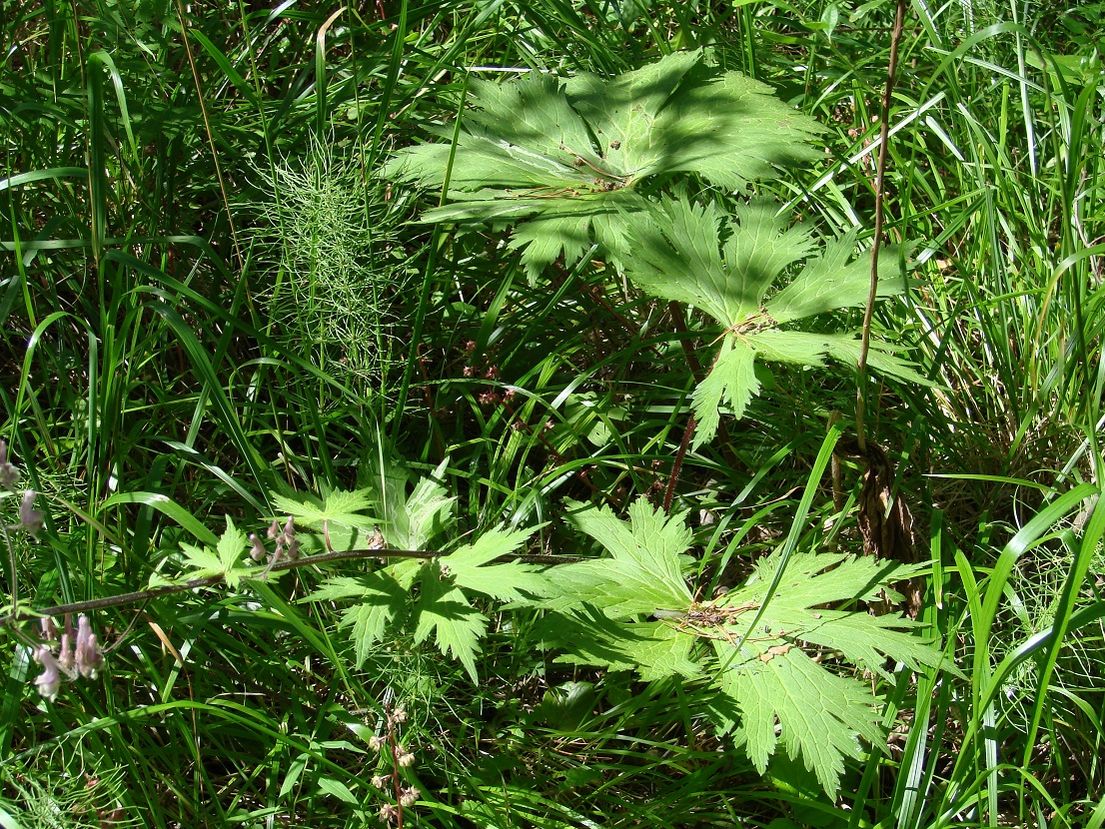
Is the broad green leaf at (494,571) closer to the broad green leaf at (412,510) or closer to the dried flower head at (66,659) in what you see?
the broad green leaf at (412,510)

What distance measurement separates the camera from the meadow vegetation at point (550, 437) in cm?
192

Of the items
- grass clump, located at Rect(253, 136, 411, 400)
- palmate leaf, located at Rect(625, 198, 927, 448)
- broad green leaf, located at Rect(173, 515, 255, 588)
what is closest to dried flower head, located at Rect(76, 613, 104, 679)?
broad green leaf, located at Rect(173, 515, 255, 588)

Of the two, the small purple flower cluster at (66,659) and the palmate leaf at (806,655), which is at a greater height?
the small purple flower cluster at (66,659)

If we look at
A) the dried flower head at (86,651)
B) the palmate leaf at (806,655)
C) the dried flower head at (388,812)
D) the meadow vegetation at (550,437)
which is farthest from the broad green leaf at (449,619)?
the dried flower head at (86,651)

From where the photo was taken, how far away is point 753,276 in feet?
7.22

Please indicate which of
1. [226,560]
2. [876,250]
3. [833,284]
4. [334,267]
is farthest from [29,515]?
[833,284]

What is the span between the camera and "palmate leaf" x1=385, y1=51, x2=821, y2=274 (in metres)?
2.37

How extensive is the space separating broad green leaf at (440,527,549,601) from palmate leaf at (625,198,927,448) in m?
0.52

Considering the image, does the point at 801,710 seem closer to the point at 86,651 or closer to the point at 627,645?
the point at 627,645

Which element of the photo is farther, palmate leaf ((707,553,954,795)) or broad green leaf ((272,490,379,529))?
broad green leaf ((272,490,379,529))

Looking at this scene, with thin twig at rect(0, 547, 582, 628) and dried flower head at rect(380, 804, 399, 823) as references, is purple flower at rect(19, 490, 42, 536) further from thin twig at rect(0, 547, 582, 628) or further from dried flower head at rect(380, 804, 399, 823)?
dried flower head at rect(380, 804, 399, 823)

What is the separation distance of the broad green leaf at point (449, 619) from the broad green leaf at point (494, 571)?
0.09 ft

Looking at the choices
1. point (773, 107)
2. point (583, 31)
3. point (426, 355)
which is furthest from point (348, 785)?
point (583, 31)

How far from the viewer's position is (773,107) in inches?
102
